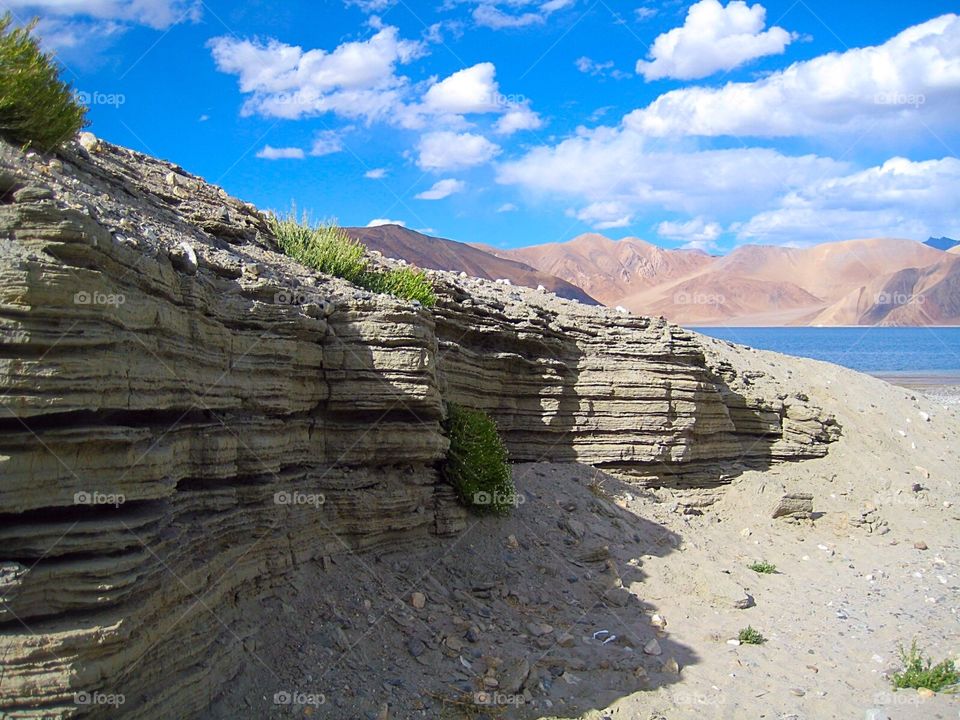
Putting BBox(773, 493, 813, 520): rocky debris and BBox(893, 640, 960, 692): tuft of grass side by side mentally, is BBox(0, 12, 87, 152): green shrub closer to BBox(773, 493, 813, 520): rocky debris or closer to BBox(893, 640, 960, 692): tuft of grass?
BBox(893, 640, 960, 692): tuft of grass

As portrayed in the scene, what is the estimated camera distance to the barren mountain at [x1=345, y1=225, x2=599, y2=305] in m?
68.6

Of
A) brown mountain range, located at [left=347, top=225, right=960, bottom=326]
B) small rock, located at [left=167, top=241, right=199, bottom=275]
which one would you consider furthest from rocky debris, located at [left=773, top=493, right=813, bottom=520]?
brown mountain range, located at [left=347, top=225, right=960, bottom=326]

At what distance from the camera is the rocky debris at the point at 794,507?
53.6 ft

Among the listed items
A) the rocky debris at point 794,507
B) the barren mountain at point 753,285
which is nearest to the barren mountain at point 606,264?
the barren mountain at point 753,285

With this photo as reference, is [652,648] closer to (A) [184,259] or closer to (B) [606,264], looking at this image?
(A) [184,259]

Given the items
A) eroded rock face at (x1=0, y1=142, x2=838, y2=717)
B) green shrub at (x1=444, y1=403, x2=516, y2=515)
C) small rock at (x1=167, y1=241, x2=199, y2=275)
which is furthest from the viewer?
green shrub at (x1=444, y1=403, x2=516, y2=515)

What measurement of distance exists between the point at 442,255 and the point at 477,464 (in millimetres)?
69603

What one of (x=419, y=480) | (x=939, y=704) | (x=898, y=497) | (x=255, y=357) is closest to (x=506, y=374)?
(x=419, y=480)

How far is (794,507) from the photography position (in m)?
16.4

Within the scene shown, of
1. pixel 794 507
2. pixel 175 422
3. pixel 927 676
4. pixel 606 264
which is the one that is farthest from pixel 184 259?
pixel 606 264

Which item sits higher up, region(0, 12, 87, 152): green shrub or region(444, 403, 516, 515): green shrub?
region(0, 12, 87, 152): green shrub

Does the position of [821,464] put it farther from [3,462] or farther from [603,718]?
[3,462]

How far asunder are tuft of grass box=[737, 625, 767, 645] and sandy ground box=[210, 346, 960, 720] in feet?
0.58

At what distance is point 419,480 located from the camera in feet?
34.4
